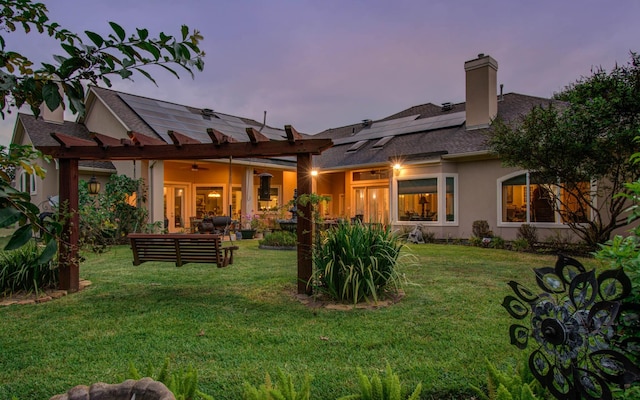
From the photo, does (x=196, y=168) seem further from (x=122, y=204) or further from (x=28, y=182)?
(x=28, y=182)

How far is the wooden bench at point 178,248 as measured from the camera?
5891 mm

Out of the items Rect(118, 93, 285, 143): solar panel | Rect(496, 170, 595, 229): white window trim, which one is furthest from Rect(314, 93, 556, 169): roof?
Rect(118, 93, 285, 143): solar panel

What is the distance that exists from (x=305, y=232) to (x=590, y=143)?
734 centimetres

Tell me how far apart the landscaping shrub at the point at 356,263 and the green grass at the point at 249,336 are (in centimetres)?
40

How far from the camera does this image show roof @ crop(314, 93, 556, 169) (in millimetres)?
13227

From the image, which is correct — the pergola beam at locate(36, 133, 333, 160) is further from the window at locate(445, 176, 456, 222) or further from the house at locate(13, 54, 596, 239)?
the window at locate(445, 176, 456, 222)

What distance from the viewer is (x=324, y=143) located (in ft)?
18.1

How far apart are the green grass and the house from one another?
16.6 feet

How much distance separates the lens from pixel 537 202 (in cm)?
1120

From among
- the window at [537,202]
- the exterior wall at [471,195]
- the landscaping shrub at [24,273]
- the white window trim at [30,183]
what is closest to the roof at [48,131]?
the white window trim at [30,183]

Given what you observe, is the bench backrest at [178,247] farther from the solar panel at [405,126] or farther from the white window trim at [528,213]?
the solar panel at [405,126]

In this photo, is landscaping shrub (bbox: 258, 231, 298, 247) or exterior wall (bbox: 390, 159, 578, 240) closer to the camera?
landscaping shrub (bbox: 258, 231, 298, 247)

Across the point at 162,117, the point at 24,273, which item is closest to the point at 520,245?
the point at 24,273

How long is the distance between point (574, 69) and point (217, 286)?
64.8 feet
